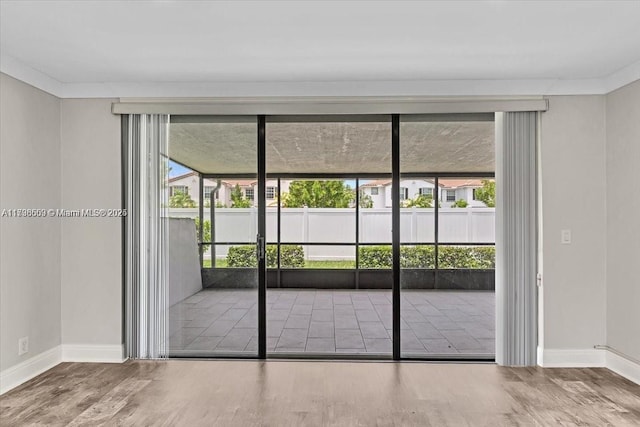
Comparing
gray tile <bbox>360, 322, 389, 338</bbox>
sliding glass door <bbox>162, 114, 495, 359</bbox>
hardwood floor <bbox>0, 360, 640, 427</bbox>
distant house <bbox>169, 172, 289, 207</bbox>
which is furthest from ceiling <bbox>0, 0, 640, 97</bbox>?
Answer: gray tile <bbox>360, 322, 389, 338</bbox>

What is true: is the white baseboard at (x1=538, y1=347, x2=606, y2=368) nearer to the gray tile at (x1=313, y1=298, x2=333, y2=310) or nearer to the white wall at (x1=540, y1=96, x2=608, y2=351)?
the white wall at (x1=540, y1=96, x2=608, y2=351)

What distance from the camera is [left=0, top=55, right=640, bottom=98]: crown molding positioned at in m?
3.64

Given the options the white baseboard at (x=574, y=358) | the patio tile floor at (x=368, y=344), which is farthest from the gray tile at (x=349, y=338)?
the white baseboard at (x=574, y=358)

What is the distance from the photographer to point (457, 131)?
394 cm

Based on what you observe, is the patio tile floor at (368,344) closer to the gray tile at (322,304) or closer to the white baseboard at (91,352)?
the white baseboard at (91,352)

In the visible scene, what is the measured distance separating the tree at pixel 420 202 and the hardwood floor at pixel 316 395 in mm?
1415

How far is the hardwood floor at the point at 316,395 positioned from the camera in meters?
2.74

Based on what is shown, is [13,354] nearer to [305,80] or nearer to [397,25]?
[305,80]

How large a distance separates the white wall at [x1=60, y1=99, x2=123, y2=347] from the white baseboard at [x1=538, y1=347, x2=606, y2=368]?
370 cm

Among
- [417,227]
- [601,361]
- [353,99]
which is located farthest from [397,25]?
[601,361]

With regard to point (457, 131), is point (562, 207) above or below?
Result: below

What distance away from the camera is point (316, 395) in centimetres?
310

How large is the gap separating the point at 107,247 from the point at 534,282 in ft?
12.2

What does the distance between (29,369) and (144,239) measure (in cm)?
130
